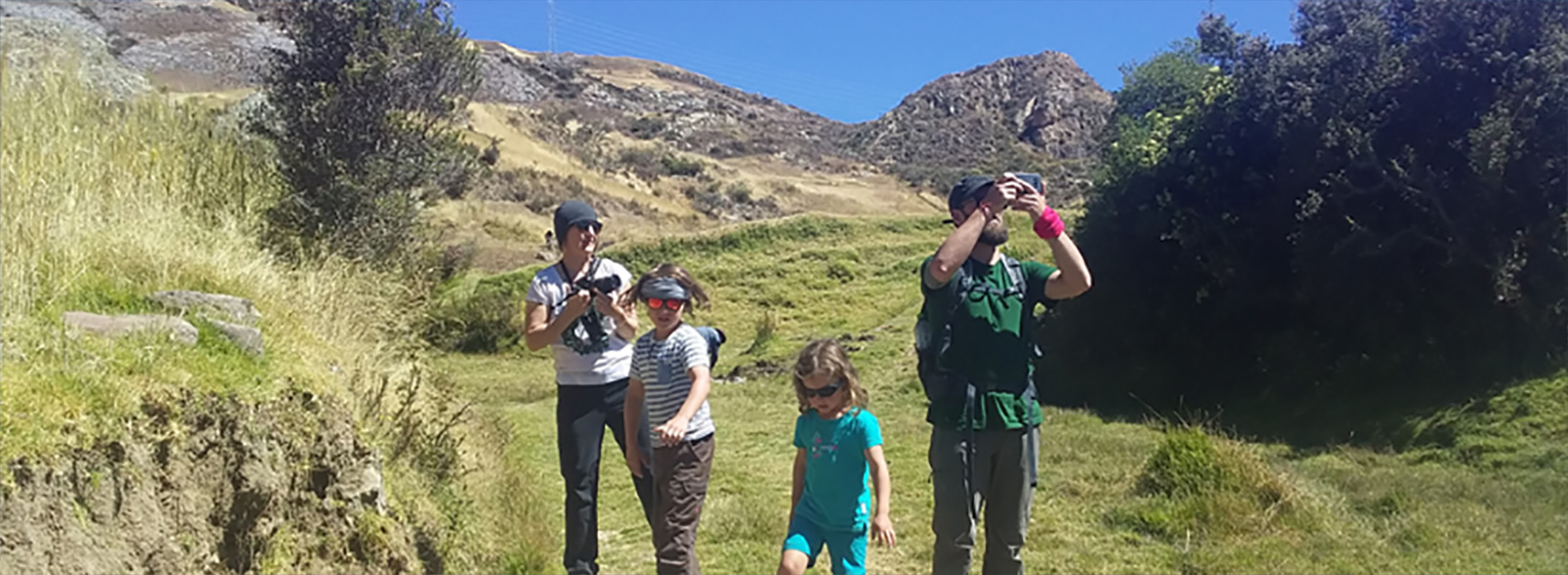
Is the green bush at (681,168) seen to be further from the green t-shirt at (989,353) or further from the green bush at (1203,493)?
the green t-shirt at (989,353)

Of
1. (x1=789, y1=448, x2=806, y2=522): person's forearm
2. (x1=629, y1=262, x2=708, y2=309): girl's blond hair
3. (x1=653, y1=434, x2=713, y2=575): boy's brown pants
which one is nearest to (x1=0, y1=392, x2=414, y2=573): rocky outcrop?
(x1=653, y1=434, x2=713, y2=575): boy's brown pants

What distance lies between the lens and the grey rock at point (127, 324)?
13.6 feet

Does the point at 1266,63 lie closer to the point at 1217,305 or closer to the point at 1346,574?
the point at 1217,305

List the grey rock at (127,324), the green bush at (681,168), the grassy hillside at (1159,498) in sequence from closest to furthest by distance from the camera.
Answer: the grey rock at (127,324)
the grassy hillside at (1159,498)
the green bush at (681,168)

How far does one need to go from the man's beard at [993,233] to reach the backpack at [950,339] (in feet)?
0.35

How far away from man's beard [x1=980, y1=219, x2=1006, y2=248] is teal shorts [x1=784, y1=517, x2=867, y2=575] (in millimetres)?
1119

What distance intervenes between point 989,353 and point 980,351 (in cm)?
3

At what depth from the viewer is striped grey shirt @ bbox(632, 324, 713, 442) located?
4207 mm

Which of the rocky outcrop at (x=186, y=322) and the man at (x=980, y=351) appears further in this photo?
the rocky outcrop at (x=186, y=322)

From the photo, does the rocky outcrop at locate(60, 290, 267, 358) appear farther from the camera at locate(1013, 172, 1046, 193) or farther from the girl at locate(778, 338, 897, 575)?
the camera at locate(1013, 172, 1046, 193)

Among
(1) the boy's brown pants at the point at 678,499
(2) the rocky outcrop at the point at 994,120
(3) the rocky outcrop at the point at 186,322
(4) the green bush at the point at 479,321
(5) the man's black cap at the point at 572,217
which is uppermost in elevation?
(2) the rocky outcrop at the point at 994,120

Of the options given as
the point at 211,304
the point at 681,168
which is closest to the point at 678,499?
the point at 211,304

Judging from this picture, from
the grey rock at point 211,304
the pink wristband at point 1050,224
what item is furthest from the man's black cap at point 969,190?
the grey rock at point 211,304

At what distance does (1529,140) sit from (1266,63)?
3510 mm
